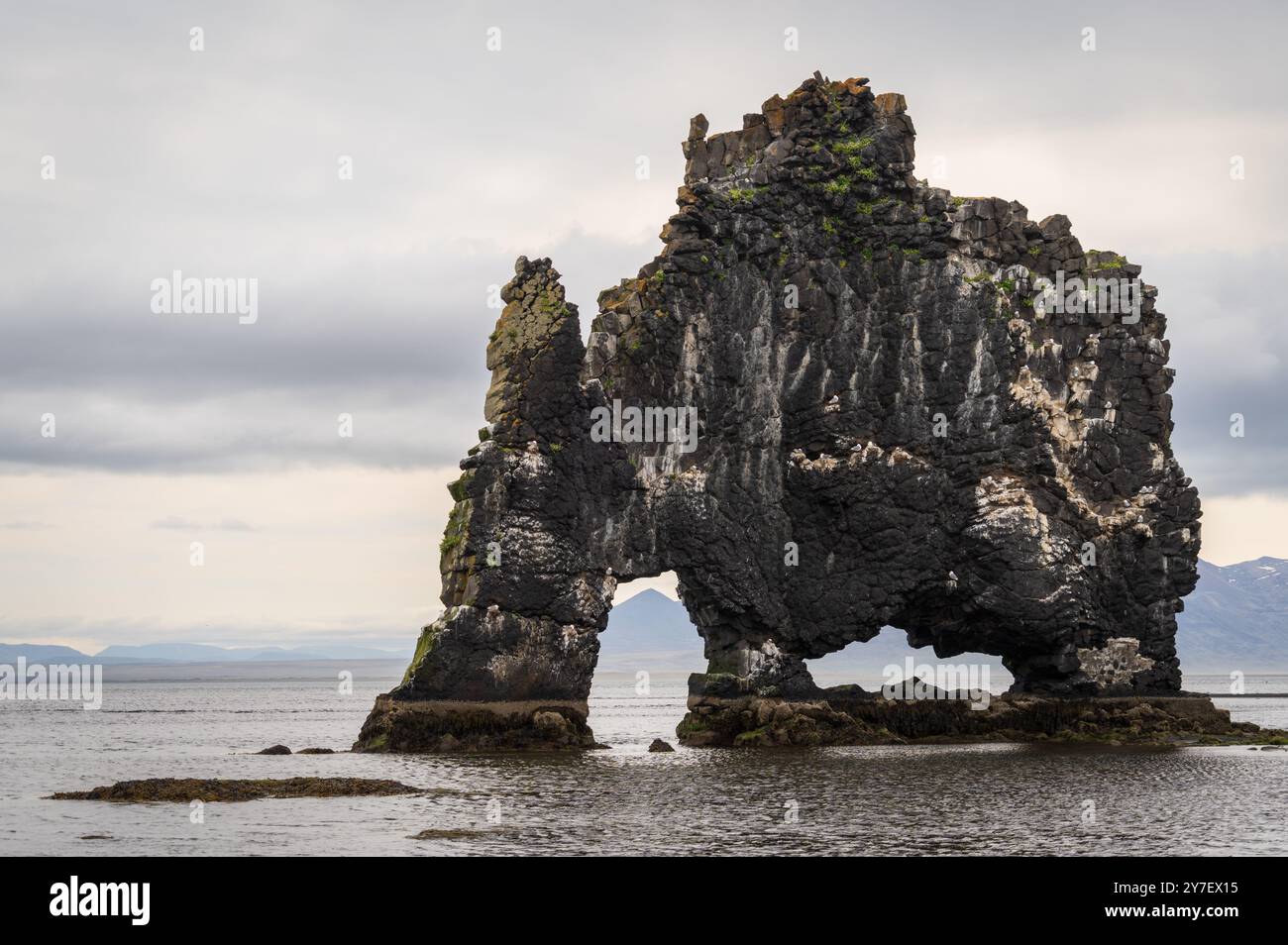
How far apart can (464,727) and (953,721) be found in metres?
24.7

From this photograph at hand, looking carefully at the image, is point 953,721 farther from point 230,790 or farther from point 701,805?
point 230,790

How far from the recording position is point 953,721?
78250 millimetres

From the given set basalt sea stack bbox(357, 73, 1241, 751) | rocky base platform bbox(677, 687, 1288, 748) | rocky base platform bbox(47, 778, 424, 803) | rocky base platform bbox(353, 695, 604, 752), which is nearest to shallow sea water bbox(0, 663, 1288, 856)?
rocky base platform bbox(47, 778, 424, 803)

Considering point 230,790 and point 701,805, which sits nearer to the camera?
point 701,805

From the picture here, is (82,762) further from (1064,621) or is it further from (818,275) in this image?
(1064,621)

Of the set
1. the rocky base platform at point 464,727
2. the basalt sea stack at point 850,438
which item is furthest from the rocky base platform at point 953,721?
the rocky base platform at point 464,727

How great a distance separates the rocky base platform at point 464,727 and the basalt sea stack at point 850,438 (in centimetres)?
205

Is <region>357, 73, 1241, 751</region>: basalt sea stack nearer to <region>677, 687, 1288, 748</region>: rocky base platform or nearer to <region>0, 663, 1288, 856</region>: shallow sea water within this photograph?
<region>677, 687, 1288, 748</region>: rocky base platform

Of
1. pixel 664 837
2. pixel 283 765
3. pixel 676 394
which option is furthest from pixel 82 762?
pixel 664 837

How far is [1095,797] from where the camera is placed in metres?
52.3

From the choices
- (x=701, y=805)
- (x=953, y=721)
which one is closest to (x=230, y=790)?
(x=701, y=805)

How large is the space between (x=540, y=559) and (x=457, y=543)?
152 inches

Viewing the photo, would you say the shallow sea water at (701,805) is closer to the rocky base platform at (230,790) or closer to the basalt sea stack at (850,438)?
the rocky base platform at (230,790)

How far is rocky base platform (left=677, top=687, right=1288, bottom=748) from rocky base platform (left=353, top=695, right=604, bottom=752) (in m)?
8.08
